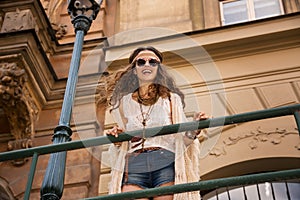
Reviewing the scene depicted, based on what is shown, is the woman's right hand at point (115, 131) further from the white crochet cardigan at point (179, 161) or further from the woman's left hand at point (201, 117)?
the woman's left hand at point (201, 117)

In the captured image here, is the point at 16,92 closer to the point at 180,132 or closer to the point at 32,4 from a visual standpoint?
the point at 32,4

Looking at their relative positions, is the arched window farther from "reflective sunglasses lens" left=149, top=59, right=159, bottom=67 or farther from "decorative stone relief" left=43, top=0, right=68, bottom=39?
"decorative stone relief" left=43, top=0, right=68, bottom=39

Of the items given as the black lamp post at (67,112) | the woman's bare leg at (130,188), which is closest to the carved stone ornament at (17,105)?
the black lamp post at (67,112)

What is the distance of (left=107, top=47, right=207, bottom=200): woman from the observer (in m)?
3.66

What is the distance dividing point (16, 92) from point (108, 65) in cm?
173

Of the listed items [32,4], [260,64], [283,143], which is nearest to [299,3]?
[260,64]

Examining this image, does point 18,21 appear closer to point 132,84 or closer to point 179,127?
point 132,84

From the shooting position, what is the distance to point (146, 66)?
4117mm

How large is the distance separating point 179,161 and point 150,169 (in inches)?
8.4

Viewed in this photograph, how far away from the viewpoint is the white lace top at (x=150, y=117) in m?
3.77

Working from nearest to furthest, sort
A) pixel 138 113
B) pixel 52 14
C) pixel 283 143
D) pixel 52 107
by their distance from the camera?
pixel 138 113
pixel 283 143
pixel 52 107
pixel 52 14

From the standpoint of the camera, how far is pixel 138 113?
3971 millimetres

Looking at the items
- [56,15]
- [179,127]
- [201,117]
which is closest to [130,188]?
[179,127]

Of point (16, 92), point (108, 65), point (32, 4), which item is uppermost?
point (32, 4)
